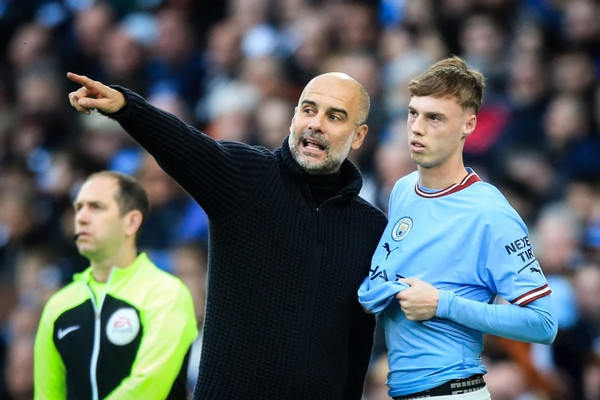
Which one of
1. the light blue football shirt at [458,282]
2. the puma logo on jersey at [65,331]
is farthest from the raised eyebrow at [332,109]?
the puma logo on jersey at [65,331]

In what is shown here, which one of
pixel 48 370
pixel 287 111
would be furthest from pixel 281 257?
pixel 287 111

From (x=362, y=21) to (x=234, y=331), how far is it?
14.5ft

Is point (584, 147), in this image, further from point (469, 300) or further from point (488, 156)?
point (469, 300)

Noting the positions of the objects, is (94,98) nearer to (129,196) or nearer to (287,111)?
(129,196)

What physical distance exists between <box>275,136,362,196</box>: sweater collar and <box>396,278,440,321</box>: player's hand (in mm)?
605

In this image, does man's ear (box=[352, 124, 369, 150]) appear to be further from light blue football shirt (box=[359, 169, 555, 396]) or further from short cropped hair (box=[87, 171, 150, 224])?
short cropped hair (box=[87, 171, 150, 224])

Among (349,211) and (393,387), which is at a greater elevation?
(349,211)

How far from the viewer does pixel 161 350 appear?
450 centimetres

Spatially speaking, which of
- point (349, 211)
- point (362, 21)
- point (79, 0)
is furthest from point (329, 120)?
point (79, 0)

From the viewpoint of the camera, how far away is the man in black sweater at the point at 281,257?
379cm

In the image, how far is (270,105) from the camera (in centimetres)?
796

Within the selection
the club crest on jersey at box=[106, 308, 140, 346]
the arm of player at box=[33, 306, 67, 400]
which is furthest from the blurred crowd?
the arm of player at box=[33, 306, 67, 400]

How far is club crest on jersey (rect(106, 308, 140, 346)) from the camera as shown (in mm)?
4605

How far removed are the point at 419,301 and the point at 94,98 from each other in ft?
4.09
